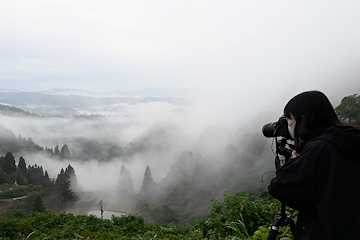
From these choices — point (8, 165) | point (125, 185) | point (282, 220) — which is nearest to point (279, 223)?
point (282, 220)

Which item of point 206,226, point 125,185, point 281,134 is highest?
point 281,134

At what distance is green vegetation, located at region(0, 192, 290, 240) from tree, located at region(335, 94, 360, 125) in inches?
988

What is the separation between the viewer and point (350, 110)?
26.0m

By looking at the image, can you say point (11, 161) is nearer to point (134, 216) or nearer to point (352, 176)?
point (134, 216)

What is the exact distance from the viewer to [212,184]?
6825 cm

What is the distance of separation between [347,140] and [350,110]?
30.4 metres

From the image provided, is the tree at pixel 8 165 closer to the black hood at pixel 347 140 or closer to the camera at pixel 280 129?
the camera at pixel 280 129

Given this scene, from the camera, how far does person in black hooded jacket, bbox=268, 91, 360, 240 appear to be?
5.19 ft

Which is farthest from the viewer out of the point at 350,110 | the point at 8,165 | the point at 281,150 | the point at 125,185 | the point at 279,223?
the point at 125,185

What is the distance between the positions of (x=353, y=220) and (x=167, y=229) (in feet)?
12.5

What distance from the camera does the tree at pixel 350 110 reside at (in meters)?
24.7

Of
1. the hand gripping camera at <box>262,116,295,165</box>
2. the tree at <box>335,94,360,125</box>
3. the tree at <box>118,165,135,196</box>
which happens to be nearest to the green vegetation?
the hand gripping camera at <box>262,116,295,165</box>

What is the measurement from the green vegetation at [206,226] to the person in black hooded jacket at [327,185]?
A: 1538 mm

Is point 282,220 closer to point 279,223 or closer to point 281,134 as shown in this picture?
point 279,223
